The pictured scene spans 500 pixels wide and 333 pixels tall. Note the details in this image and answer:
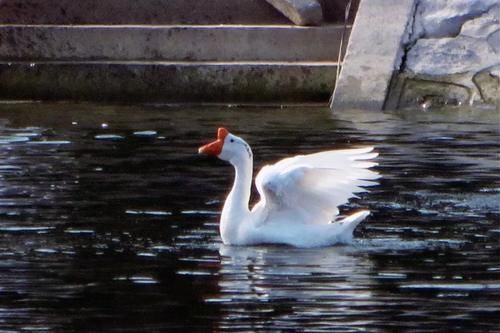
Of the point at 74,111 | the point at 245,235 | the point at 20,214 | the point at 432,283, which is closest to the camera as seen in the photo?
A: the point at 432,283

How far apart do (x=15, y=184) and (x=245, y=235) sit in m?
2.64

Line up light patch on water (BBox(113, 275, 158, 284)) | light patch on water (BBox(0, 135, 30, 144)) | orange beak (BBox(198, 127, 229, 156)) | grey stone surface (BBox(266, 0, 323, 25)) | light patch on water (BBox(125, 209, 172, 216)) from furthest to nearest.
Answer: grey stone surface (BBox(266, 0, 323, 25))
light patch on water (BBox(0, 135, 30, 144))
light patch on water (BBox(125, 209, 172, 216))
orange beak (BBox(198, 127, 229, 156))
light patch on water (BBox(113, 275, 158, 284))

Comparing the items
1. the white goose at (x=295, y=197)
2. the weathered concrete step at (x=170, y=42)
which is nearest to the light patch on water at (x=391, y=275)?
the white goose at (x=295, y=197)

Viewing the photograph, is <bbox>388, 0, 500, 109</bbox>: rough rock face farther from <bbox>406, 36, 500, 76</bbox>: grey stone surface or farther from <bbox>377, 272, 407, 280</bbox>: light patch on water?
<bbox>377, 272, 407, 280</bbox>: light patch on water

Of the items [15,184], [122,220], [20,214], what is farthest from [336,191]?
[15,184]

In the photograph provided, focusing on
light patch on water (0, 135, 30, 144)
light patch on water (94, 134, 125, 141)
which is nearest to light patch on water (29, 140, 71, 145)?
light patch on water (0, 135, 30, 144)

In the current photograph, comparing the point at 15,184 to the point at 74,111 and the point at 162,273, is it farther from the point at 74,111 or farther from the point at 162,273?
the point at 74,111

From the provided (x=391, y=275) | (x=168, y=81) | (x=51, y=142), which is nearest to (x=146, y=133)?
(x=51, y=142)

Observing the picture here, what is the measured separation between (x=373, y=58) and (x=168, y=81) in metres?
2.41

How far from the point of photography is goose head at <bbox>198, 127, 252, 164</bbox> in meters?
9.96

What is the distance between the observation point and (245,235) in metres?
9.64

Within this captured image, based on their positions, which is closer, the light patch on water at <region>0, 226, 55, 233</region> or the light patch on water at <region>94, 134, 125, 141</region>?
the light patch on water at <region>0, 226, 55, 233</region>

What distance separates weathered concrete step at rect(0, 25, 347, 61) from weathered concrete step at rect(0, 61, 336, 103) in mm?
270

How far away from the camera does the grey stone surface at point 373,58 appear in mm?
16734
